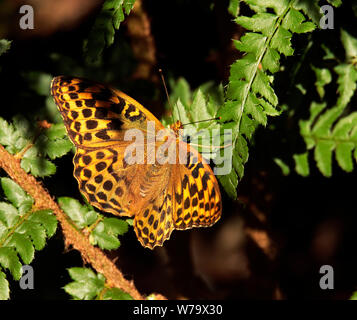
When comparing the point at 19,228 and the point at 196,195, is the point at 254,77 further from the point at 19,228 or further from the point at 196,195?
the point at 19,228

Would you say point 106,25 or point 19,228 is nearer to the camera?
point 106,25

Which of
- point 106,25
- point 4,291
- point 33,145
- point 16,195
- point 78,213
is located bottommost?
point 4,291

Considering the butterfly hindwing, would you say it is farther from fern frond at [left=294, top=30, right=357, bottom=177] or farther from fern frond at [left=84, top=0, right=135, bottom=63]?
fern frond at [left=294, top=30, right=357, bottom=177]

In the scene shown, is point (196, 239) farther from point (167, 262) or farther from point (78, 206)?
point (78, 206)

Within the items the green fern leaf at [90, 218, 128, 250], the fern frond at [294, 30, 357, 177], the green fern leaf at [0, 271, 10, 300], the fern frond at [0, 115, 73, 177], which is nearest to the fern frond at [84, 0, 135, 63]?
the fern frond at [0, 115, 73, 177]

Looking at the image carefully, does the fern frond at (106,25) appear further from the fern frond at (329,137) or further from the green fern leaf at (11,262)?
the fern frond at (329,137)

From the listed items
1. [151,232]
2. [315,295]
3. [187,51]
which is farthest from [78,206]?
[315,295]

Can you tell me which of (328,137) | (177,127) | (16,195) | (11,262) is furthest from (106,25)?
(328,137)
